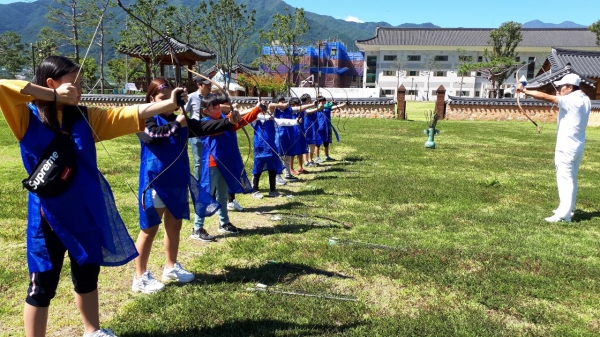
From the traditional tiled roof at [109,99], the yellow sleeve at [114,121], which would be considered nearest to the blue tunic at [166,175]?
the yellow sleeve at [114,121]

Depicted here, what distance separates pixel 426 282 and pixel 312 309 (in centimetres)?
121

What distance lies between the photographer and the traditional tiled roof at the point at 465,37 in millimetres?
64062

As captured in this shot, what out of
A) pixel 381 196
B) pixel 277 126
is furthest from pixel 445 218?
pixel 277 126

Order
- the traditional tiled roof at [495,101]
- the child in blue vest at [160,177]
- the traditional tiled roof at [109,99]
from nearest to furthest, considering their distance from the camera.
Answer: the child in blue vest at [160,177] < the traditional tiled roof at [495,101] < the traditional tiled roof at [109,99]

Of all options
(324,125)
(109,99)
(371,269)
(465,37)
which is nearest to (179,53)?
(109,99)

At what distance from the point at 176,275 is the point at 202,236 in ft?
4.02

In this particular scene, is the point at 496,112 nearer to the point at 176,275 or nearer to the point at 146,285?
the point at 176,275

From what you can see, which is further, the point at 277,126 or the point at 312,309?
the point at 277,126

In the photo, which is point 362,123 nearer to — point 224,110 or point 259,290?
point 224,110

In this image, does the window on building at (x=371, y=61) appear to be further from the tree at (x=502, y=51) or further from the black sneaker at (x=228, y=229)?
the black sneaker at (x=228, y=229)

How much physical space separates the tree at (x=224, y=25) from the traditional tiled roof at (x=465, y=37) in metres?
30.2

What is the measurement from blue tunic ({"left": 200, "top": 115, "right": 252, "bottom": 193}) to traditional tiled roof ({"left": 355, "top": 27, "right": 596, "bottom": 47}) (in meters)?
64.0

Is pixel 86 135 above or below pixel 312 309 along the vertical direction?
above

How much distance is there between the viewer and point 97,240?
8.93 feet
